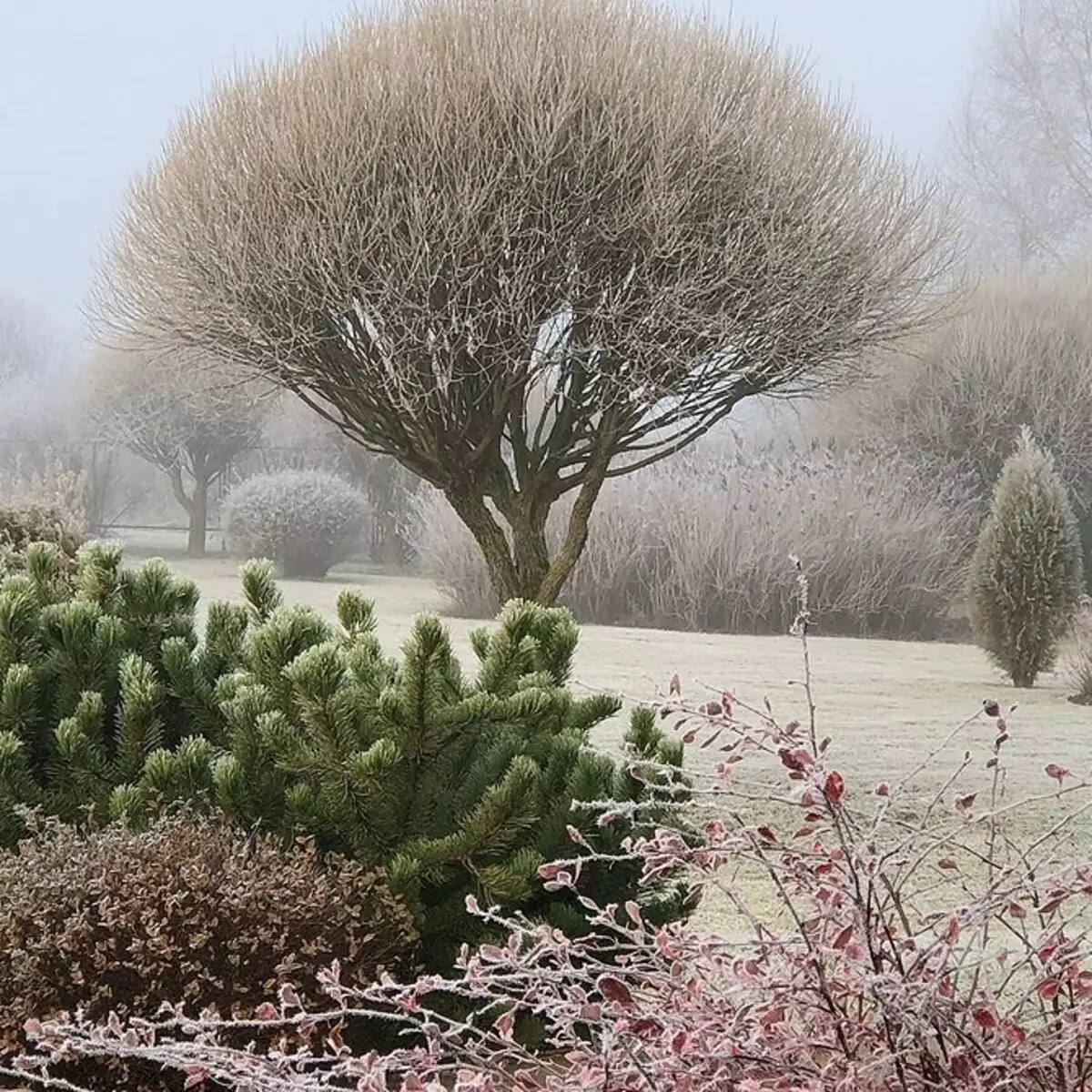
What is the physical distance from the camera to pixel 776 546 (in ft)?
9.98

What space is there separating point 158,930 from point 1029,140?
8.19ft

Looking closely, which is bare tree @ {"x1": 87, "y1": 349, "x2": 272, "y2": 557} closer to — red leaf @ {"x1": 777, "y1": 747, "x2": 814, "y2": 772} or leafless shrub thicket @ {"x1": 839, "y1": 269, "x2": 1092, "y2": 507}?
leafless shrub thicket @ {"x1": 839, "y1": 269, "x2": 1092, "y2": 507}

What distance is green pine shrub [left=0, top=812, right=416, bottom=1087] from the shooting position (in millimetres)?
1739

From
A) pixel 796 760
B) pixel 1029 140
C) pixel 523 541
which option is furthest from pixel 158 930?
pixel 1029 140

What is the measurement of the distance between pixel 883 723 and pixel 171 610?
1562 millimetres

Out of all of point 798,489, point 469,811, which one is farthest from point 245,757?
point 798,489

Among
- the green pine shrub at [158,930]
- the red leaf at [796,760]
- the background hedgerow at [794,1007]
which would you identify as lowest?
the green pine shrub at [158,930]

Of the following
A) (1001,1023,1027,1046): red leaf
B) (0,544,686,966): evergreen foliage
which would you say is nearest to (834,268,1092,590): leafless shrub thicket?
(0,544,686,966): evergreen foliage

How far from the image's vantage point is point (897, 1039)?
3.44ft

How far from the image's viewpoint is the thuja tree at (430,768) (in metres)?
1.87

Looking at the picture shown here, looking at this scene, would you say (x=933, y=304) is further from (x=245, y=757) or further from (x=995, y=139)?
(x=245, y=757)

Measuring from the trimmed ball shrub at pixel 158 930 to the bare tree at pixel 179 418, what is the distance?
1.51m

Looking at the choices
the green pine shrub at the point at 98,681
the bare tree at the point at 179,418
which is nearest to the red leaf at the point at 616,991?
the green pine shrub at the point at 98,681

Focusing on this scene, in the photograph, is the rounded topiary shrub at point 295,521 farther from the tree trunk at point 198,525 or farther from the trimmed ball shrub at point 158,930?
the trimmed ball shrub at point 158,930
